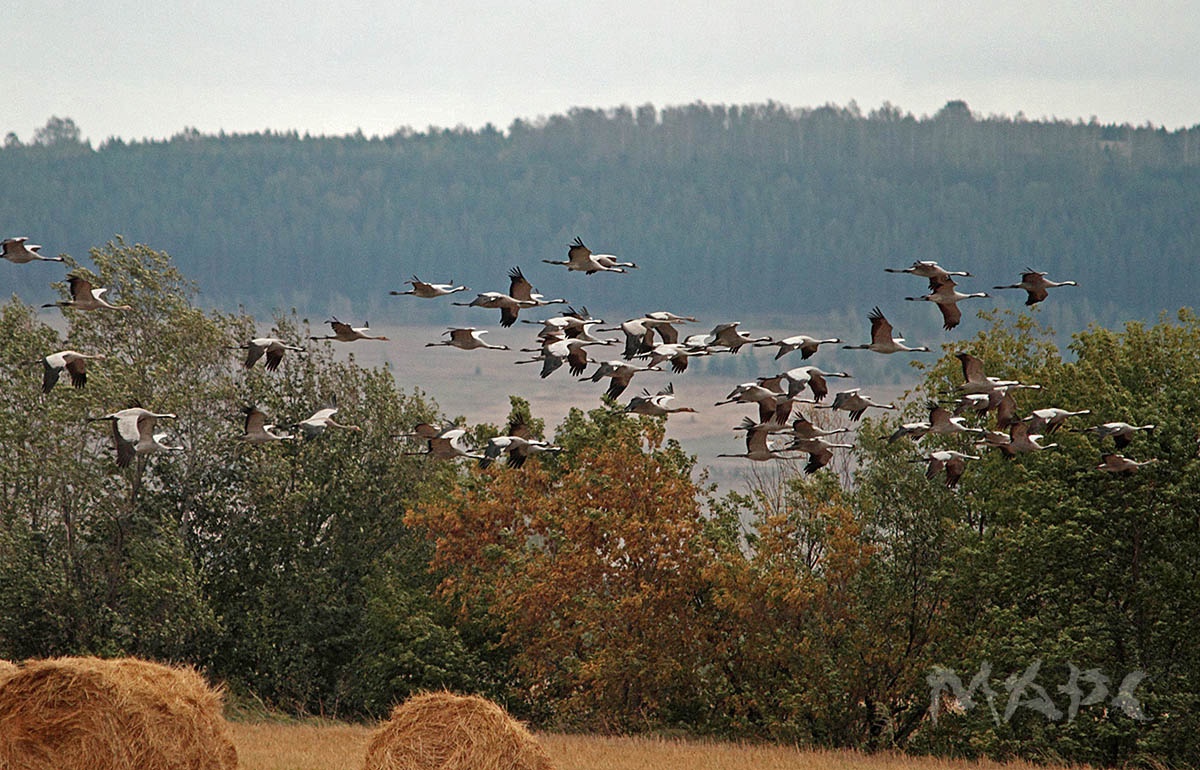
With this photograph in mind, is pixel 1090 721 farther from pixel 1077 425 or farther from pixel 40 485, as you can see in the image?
pixel 40 485

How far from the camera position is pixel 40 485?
157ft

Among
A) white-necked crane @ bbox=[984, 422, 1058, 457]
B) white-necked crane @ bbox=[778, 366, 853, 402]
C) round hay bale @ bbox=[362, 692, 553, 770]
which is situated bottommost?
round hay bale @ bbox=[362, 692, 553, 770]

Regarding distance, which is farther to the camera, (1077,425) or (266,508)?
(266,508)

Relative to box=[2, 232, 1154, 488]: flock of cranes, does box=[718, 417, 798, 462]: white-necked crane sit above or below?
below

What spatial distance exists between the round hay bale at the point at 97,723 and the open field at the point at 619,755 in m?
3.87

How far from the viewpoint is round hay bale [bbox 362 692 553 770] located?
22906mm

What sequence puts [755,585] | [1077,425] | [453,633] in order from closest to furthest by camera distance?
[1077,425]
[755,585]
[453,633]

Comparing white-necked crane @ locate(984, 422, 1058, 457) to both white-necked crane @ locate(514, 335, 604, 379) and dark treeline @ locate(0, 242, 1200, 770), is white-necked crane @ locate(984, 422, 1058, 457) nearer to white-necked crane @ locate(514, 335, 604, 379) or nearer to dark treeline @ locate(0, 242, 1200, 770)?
white-necked crane @ locate(514, 335, 604, 379)

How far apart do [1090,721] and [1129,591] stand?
3.46 meters

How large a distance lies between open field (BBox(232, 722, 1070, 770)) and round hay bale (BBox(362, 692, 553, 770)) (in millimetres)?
3571

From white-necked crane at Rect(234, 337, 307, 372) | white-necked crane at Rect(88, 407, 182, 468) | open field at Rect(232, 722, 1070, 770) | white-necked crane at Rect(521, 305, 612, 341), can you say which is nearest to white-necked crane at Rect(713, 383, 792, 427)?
white-necked crane at Rect(521, 305, 612, 341)

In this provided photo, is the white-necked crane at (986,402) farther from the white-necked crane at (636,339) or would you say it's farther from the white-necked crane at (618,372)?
the white-necked crane at (636,339)

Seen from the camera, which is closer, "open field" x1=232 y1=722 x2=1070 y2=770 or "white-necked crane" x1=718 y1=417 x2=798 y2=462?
"white-necked crane" x1=718 y1=417 x2=798 y2=462

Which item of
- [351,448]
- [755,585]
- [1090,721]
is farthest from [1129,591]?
[351,448]
